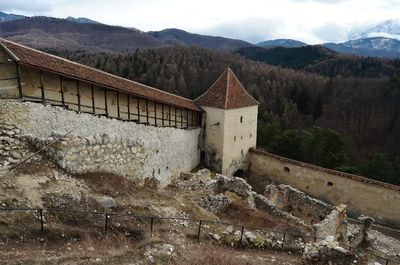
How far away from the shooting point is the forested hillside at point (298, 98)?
5034 centimetres

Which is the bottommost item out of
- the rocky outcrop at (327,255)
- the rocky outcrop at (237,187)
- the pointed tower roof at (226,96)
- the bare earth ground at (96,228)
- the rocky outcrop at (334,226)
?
the rocky outcrop at (334,226)

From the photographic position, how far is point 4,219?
380 inches

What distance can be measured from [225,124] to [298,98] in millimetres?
50392

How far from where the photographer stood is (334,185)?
24922mm

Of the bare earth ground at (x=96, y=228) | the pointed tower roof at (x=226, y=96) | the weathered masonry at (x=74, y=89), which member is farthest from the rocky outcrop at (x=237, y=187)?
the pointed tower roof at (x=226, y=96)

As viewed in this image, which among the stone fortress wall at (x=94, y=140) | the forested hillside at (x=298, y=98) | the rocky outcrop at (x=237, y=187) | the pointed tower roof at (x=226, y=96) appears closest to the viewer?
the stone fortress wall at (x=94, y=140)

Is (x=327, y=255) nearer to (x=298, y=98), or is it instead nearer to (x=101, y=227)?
(x=101, y=227)

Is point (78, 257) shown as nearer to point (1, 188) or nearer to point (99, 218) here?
point (99, 218)

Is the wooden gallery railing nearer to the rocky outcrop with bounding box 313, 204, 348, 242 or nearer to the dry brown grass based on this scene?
the dry brown grass

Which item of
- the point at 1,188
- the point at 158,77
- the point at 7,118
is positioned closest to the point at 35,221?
the point at 1,188

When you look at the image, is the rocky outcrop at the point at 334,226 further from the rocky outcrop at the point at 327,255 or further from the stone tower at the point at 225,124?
the stone tower at the point at 225,124

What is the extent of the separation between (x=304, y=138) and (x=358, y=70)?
73.6 metres

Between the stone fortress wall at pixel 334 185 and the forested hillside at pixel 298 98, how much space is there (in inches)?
346

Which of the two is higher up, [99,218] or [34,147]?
[34,147]
